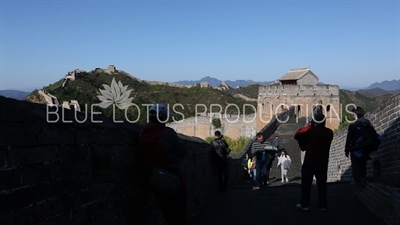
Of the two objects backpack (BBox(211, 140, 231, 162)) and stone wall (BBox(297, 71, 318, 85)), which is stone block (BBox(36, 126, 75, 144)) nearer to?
backpack (BBox(211, 140, 231, 162))

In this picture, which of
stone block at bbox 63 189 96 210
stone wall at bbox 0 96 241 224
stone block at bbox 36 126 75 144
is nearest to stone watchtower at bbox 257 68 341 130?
stone wall at bbox 0 96 241 224

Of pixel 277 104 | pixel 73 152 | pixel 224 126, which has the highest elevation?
pixel 277 104

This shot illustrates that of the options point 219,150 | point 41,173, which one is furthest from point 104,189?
point 219,150

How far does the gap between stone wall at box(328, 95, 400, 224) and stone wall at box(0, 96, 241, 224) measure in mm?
2986

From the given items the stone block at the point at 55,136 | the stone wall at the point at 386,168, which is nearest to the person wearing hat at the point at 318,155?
the stone wall at the point at 386,168

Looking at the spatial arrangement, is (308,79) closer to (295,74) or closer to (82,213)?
(295,74)

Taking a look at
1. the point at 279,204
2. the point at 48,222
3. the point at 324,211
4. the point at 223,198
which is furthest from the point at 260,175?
the point at 48,222

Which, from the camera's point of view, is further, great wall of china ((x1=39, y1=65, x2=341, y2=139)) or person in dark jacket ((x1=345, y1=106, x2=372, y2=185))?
great wall of china ((x1=39, y1=65, x2=341, y2=139))

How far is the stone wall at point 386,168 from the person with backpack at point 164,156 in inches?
Answer: 101

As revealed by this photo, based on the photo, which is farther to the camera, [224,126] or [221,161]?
[224,126]

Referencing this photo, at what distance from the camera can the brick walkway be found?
23.8 ft

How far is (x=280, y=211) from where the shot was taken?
8.10m

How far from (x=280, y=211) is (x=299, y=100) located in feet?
146

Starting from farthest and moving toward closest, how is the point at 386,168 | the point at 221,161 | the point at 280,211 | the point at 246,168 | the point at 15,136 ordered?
1. the point at 246,168
2. the point at 221,161
3. the point at 386,168
4. the point at 280,211
5. the point at 15,136
